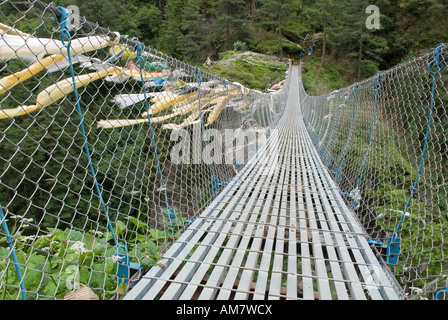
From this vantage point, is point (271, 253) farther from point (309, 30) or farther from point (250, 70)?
point (309, 30)

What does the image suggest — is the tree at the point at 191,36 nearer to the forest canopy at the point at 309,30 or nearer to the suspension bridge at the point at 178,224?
the forest canopy at the point at 309,30

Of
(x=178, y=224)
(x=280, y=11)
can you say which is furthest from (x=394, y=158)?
(x=280, y=11)

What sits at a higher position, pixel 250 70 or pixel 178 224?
pixel 250 70

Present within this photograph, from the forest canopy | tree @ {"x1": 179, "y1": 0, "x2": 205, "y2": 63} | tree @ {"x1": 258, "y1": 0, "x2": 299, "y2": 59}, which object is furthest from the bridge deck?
tree @ {"x1": 258, "y1": 0, "x2": 299, "y2": 59}

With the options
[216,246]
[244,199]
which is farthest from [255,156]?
[216,246]

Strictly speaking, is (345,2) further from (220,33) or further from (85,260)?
(85,260)

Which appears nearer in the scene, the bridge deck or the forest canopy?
the bridge deck

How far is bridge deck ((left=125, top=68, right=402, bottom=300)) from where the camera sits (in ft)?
2.89

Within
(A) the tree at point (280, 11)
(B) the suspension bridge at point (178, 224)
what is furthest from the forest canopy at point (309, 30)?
(B) the suspension bridge at point (178, 224)

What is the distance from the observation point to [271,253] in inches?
43.1

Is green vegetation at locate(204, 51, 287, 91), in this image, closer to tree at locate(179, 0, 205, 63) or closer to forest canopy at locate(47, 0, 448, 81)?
forest canopy at locate(47, 0, 448, 81)

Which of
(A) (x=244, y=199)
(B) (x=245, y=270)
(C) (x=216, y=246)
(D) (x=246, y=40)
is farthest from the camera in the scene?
(D) (x=246, y=40)
